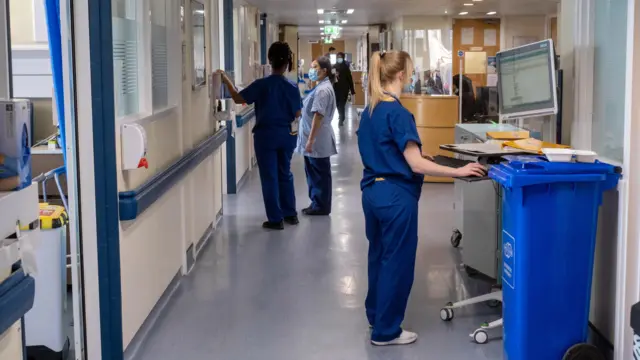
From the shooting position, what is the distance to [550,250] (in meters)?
3.06

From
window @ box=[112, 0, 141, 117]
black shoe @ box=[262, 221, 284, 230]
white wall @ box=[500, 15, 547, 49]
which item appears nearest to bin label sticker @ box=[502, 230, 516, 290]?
window @ box=[112, 0, 141, 117]

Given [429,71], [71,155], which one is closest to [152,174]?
[71,155]

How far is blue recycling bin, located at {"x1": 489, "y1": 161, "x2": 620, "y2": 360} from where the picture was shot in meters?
3.03

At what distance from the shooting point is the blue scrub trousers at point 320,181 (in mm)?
6715

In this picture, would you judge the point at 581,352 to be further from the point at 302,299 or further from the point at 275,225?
the point at 275,225

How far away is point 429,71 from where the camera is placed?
12.8 m

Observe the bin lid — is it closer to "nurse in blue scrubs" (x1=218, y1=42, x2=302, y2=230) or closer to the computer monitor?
the computer monitor

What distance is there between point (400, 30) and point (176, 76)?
9047mm

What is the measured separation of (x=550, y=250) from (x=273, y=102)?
324 cm

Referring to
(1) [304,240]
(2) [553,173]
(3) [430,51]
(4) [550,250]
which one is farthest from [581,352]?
(3) [430,51]

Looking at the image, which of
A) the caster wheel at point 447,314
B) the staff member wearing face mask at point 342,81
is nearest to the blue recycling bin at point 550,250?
the caster wheel at point 447,314

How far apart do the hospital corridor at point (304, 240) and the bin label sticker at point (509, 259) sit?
14 millimetres

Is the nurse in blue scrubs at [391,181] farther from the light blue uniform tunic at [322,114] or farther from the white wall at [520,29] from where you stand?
the white wall at [520,29]

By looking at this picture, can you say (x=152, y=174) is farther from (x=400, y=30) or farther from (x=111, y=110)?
(x=400, y=30)
